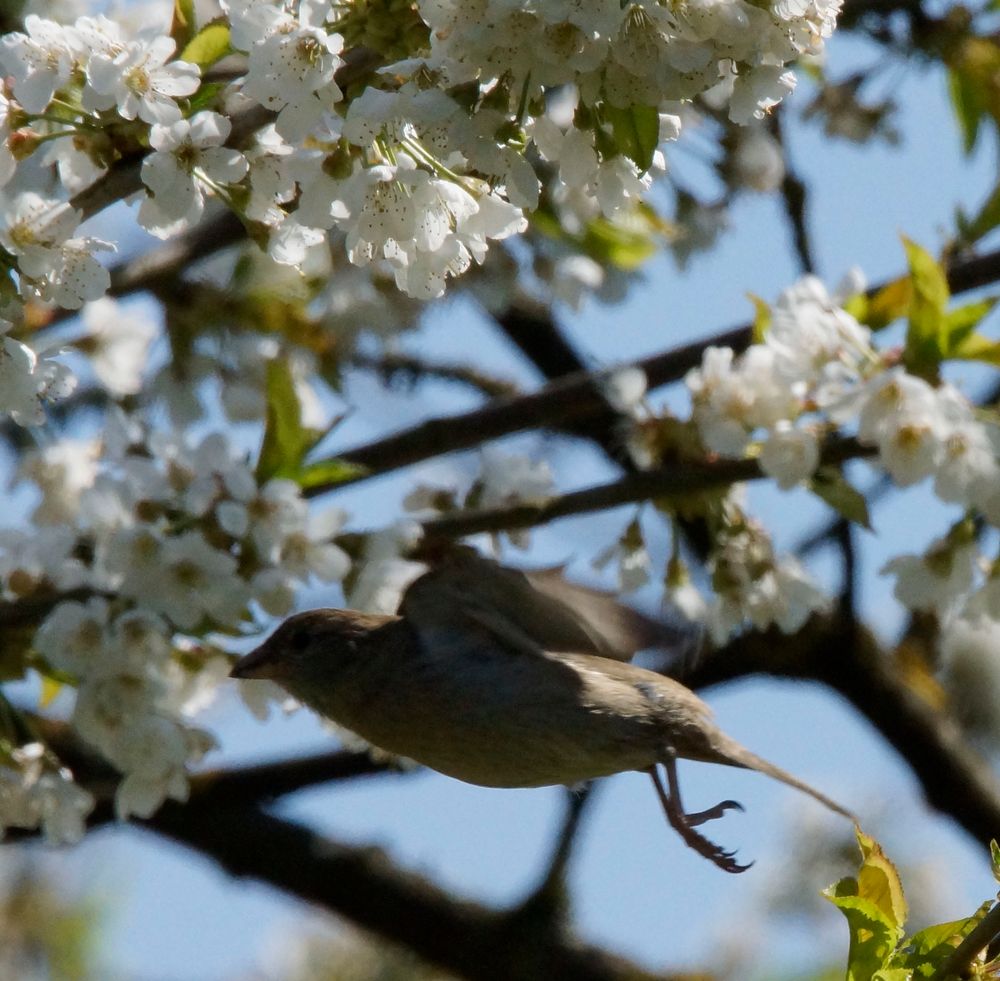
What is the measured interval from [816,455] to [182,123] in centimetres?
128

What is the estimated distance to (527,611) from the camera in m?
2.50

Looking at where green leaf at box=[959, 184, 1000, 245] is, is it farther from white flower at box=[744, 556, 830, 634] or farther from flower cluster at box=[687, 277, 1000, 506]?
white flower at box=[744, 556, 830, 634]

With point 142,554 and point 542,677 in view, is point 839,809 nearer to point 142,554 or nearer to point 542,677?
point 542,677

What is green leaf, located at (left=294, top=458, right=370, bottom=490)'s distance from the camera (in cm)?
270

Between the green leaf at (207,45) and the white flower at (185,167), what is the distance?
0.61 ft

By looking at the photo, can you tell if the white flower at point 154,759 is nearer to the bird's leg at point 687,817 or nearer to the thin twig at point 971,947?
the bird's leg at point 687,817

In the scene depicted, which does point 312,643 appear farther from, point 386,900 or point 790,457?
point 386,900

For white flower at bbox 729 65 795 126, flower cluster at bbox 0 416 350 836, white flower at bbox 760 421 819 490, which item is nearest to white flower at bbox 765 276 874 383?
white flower at bbox 760 421 819 490

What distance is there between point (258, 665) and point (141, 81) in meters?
1.24

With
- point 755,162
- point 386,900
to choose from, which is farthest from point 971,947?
point 386,900

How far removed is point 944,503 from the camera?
2.55 metres

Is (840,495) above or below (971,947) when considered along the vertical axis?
below

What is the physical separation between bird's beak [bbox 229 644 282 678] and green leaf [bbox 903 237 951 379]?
1167 mm

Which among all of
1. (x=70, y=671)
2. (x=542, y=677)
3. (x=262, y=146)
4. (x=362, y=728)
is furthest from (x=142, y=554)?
(x=262, y=146)
